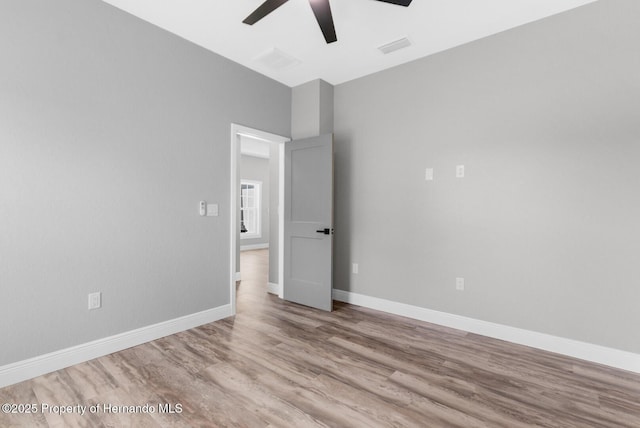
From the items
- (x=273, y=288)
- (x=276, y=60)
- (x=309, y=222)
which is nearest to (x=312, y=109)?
(x=276, y=60)

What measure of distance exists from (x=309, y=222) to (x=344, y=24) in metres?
2.19

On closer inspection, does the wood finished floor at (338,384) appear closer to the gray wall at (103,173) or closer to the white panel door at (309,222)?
the gray wall at (103,173)

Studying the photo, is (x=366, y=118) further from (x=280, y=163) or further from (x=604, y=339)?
(x=604, y=339)

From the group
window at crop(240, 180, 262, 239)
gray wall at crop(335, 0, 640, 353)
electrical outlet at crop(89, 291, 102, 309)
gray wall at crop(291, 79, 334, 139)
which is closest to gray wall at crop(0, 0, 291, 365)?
electrical outlet at crop(89, 291, 102, 309)

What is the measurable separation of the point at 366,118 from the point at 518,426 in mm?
3287

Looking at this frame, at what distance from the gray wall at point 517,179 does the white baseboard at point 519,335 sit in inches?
2.5

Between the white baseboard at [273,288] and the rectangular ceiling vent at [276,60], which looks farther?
the white baseboard at [273,288]

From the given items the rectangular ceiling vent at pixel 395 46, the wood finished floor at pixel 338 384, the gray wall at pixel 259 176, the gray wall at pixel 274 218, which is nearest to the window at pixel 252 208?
the gray wall at pixel 259 176

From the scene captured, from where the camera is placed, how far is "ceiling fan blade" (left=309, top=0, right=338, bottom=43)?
1.98 metres

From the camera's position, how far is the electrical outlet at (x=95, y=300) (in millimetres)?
2299

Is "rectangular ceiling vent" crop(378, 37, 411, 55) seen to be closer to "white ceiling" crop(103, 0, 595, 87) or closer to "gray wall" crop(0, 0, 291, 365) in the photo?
"white ceiling" crop(103, 0, 595, 87)

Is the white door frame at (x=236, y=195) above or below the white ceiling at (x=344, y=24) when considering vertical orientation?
below

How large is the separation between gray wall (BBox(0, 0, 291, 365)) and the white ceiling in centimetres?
25

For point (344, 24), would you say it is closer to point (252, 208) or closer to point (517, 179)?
point (517, 179)
